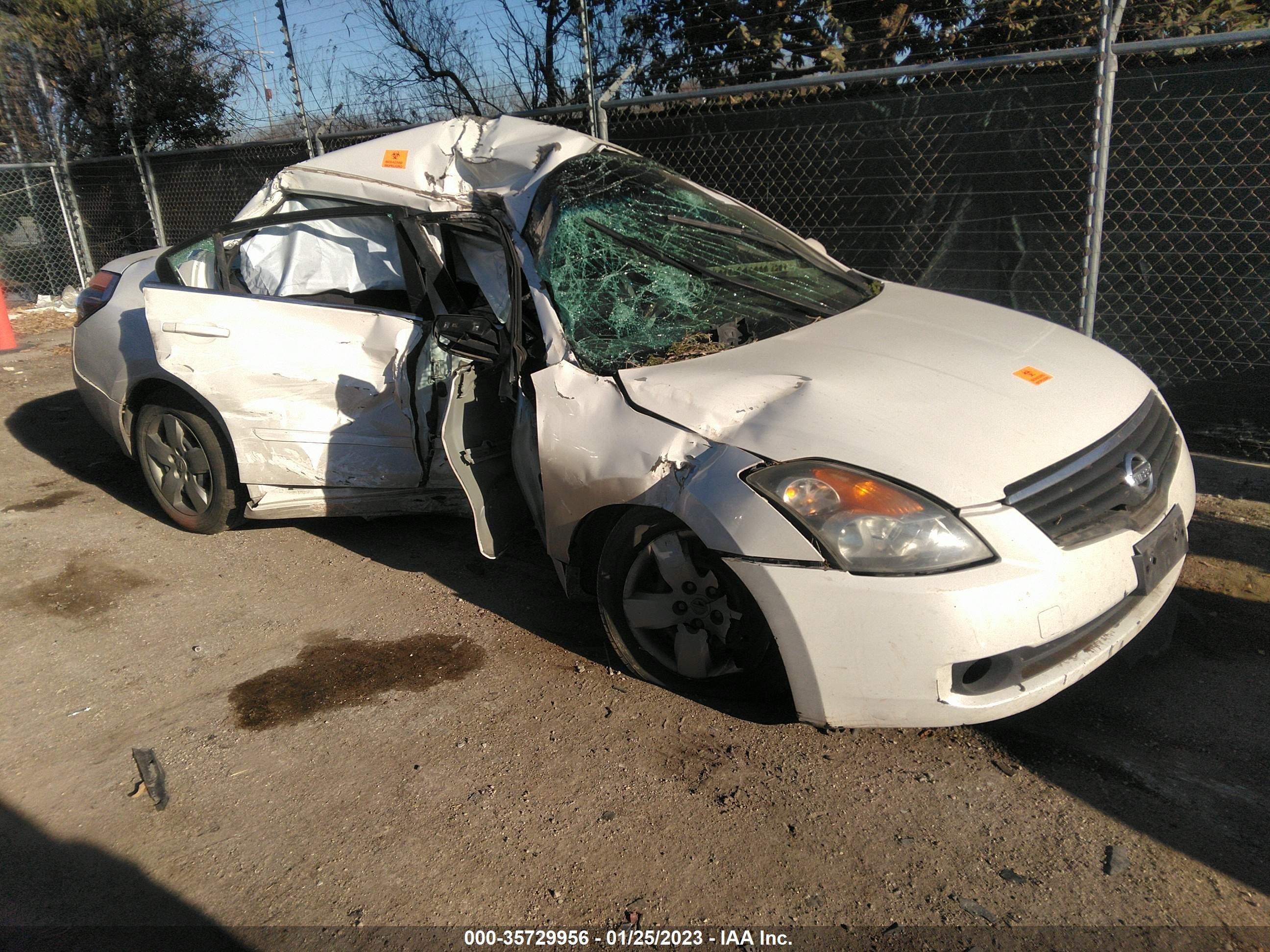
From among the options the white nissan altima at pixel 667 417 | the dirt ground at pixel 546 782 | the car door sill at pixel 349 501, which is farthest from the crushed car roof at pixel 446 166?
the dirt ground at pixel 546 782

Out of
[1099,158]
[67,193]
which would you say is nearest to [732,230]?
[1099,158]

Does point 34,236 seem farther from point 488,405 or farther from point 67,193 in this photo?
point 488,405

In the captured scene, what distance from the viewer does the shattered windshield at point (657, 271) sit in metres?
3.46

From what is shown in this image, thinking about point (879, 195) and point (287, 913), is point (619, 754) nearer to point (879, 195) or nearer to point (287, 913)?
point (287, 913)

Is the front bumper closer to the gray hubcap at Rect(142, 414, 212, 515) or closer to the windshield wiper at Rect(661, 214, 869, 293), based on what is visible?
the windshield wiper at Rect(661, 214, 869, 293)

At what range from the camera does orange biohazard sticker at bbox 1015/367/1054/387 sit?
10.2 feet

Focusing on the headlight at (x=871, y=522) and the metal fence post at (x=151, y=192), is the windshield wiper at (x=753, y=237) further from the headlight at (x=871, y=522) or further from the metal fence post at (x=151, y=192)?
the metal fence post at (x=151, y=192)

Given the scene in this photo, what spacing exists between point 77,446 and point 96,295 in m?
1.84

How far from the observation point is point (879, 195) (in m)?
6.23

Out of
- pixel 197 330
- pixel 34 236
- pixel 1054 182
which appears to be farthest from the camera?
pixel 34 236

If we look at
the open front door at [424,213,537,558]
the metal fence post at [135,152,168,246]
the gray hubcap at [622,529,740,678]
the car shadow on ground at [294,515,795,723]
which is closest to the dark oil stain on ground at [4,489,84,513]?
the car shadow on ground at [294,515,795,723]

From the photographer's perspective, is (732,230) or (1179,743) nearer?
(1179,743)

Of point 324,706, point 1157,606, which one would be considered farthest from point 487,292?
point 1157,606

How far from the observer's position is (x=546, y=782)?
114 inches
